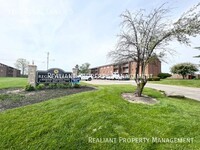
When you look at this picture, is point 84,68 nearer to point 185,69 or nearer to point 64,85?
point 185,69

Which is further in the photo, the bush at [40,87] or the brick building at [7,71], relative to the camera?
the brick building at [7,71]

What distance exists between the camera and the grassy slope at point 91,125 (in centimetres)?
373

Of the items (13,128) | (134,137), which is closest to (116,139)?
(134,137)

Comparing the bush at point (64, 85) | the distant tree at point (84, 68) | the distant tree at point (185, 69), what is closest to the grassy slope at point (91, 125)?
the bush at point (64, 85)

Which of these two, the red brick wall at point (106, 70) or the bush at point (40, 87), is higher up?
the red brick wall at point (106, 70)

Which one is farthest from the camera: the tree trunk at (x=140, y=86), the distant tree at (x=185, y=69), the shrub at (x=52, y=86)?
the distant tree at (x=185, y=69)

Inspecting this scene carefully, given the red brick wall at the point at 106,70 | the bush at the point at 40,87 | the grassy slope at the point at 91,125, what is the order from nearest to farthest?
the grassy slope at the point at 91,125, the bush at the point at 40,87, the red brick wall at the point at 106,70

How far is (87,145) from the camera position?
11.8 feet

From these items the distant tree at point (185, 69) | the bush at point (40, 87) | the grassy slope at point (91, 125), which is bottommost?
the grassy slope at point (91, 125)

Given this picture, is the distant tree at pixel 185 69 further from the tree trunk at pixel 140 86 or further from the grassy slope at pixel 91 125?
the grassy slope at pixel 91 125

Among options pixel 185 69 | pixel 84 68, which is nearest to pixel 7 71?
pixel 84 68

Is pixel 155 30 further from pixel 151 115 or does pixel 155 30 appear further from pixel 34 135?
pixel 34 135

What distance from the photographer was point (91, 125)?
4.29 metres

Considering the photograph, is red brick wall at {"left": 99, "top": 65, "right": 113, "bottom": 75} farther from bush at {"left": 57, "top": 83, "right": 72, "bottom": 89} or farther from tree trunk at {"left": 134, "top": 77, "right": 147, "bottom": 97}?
tree trunk at {"left": 134, "top": 77, "right": 147, "bottom": 97}
